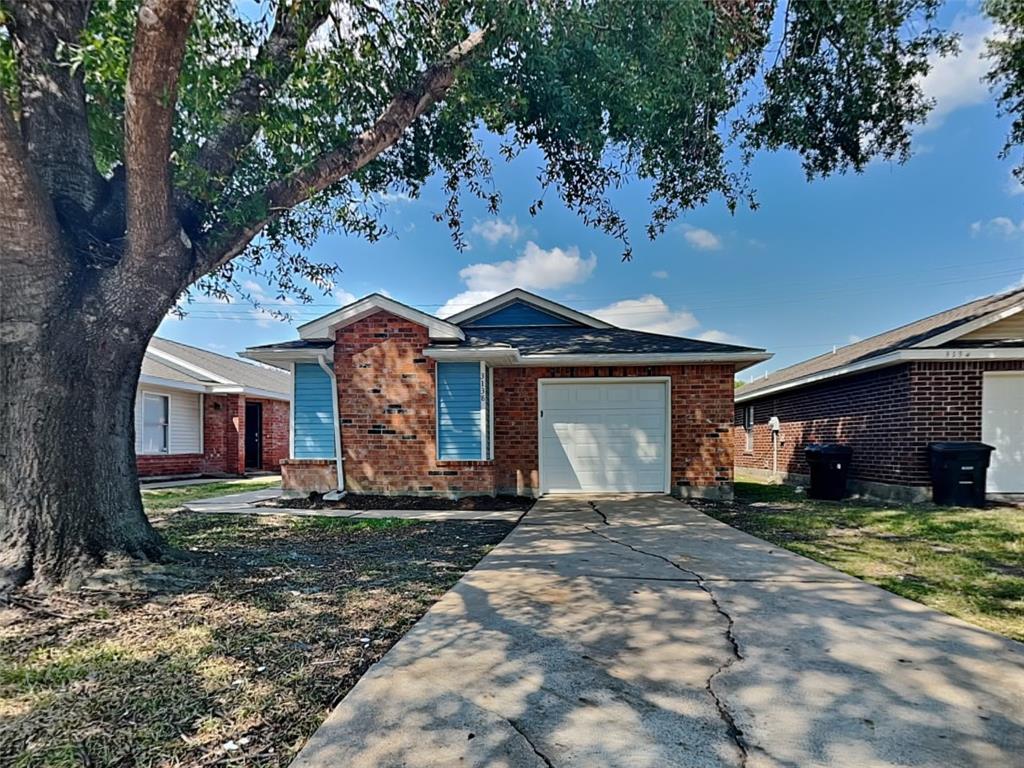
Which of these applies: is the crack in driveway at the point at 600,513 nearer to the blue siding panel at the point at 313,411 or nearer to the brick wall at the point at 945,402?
the blue siding panel at the point at 313,411

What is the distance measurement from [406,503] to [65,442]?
17.8 ft

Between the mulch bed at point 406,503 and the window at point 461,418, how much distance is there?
72 cm

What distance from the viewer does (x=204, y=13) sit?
5.09m

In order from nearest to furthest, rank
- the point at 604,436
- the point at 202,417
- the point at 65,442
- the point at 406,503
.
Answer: the point at 65,442 → the point at 406,503 → the point at 604,436 → the point at 202,417

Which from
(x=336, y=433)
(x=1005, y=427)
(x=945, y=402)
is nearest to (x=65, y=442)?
(x=336, y=433)

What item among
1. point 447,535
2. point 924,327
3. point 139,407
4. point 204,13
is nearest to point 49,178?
point 204,13

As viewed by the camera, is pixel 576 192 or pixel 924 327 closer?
pixel 576 192

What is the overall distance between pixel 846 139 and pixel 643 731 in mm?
7946

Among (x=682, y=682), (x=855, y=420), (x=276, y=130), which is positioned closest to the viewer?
(x=682, y=682)

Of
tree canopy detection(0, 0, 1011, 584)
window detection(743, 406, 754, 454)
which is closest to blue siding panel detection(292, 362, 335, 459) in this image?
tree canopy detection(0, 0, 1011, 584)

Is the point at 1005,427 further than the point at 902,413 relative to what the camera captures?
No

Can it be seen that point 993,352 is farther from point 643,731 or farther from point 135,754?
point 135,754

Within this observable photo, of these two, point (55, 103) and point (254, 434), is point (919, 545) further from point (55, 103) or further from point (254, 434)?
point (254, 434)

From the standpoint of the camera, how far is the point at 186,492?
1094 centimetres
